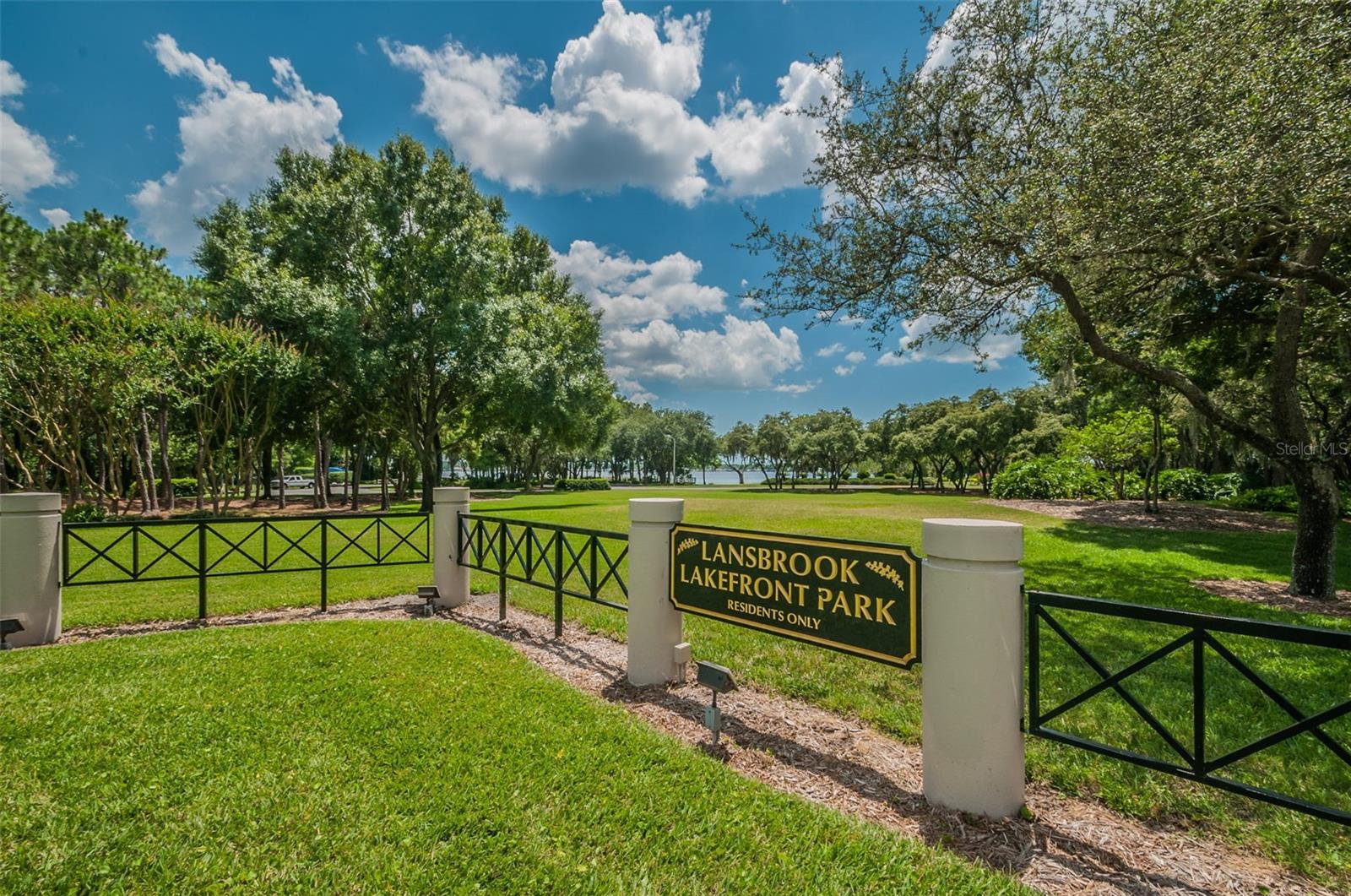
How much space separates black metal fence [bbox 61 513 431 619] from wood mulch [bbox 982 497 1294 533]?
749 inches

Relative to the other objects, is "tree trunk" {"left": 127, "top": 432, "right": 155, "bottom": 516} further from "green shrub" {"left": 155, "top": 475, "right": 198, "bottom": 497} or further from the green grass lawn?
the green grass lawn

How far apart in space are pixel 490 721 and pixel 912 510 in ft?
69.3

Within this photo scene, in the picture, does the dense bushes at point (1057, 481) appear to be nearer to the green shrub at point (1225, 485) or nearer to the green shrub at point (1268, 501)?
the green shrub at point (1225, 485)

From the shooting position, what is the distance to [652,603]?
183 inches

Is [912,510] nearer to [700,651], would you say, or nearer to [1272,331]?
[1272,331]

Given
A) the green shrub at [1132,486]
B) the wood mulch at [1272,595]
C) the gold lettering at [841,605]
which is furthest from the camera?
the green shrub at [1132,486]

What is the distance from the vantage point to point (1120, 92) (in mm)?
5742

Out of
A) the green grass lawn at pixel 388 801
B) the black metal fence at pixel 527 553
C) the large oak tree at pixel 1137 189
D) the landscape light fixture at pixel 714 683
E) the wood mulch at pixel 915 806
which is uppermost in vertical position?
the large oak tree at pixel 1137 189

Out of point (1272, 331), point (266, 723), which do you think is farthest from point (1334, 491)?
point (266, 723)

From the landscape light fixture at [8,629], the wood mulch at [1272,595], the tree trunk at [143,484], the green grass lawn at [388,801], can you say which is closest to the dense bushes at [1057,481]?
the wood mulch at [1272,595]

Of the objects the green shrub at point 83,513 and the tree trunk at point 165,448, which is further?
the tree trunk at point 165,448

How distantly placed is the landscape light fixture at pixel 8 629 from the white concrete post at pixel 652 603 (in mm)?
6346

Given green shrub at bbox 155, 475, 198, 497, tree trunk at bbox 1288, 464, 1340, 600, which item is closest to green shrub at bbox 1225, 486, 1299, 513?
tree trunk at bbox 1288, 464, 1340, 600

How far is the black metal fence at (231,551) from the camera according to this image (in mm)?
6520
